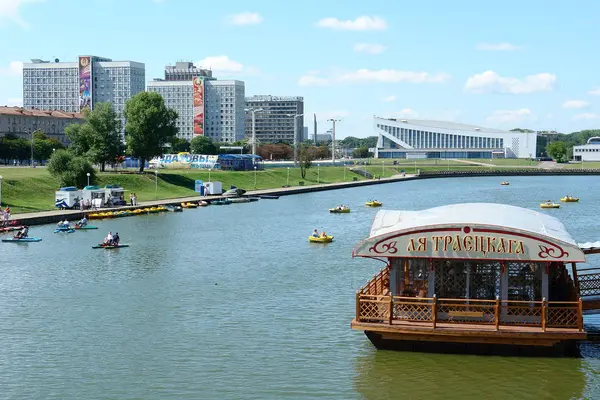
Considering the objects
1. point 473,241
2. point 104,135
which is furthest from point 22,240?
point 104,135

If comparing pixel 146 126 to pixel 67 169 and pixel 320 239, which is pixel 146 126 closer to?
pixel 67 169

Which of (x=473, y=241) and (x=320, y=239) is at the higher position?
(x=473, y=241)

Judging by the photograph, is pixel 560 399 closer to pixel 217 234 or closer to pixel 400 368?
pixel 400 368

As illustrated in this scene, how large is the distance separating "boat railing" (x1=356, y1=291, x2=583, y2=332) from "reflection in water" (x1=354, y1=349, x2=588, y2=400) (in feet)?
4.28

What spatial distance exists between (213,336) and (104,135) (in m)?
98.1

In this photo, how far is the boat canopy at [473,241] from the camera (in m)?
26.1

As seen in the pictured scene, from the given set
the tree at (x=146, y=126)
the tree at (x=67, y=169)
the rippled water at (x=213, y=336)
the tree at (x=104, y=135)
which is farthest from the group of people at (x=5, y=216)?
the tree at (x=146, y=126)

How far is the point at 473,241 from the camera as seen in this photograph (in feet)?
86.7

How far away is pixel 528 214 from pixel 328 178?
5893 inches

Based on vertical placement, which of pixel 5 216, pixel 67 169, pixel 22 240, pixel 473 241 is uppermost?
pixel 67 169

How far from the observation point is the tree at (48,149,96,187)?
320ft

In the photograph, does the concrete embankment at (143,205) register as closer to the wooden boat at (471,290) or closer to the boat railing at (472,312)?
the boat railing at (472,312)

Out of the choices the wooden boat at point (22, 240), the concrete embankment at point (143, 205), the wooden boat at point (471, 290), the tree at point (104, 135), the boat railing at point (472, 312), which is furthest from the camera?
the tree at point (104, 135)

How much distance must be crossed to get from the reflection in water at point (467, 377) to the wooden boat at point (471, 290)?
0.36 m
